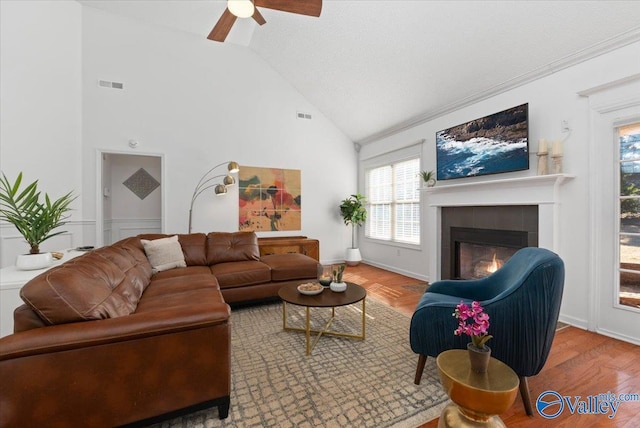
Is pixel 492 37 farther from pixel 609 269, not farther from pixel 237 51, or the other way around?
pixel 237 51

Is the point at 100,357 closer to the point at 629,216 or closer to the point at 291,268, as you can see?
the point at 291,268

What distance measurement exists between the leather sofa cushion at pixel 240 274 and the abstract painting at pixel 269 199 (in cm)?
183

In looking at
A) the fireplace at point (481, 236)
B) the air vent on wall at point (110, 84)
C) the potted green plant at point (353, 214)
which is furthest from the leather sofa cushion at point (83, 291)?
the potted green plant at point (353, 214)

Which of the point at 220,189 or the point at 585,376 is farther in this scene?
the point at 220,189

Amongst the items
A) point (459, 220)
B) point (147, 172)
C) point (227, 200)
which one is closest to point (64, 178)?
point (147, 172)

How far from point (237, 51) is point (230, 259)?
153 inches

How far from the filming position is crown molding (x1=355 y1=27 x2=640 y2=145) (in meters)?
2.36

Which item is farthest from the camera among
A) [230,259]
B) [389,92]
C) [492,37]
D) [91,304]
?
[389,92]

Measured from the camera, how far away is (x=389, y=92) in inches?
168

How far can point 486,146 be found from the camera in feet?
11.1

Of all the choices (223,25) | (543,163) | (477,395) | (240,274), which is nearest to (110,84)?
(223,25)

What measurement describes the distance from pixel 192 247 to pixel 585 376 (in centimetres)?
402

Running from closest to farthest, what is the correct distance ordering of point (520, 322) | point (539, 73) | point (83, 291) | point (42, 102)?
point (83, 291) → point (520, 322) → point (539, 73) → point (42, 102)

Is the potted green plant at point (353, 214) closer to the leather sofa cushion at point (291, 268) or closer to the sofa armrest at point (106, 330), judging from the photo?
the leather sofa cushion at point (291, 268)
